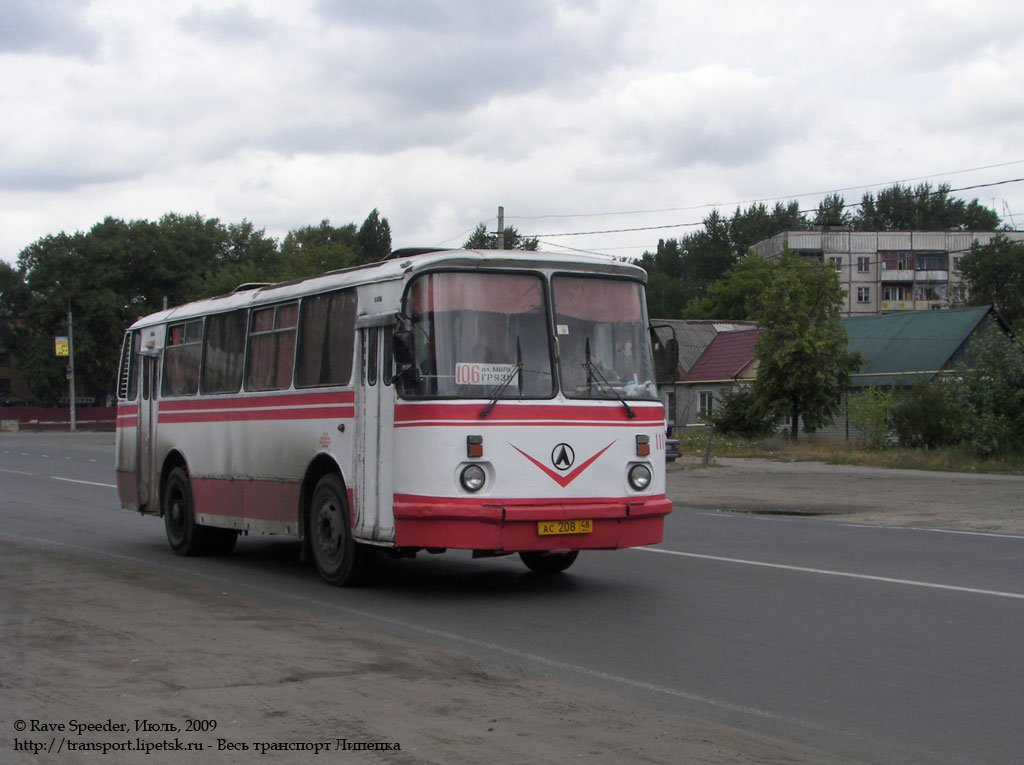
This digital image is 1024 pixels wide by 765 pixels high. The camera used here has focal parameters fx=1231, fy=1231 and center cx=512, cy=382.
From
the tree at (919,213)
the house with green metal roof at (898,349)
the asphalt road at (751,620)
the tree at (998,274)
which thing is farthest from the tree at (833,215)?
the asphalt road at (751,620)

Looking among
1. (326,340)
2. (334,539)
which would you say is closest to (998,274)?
(326,340)

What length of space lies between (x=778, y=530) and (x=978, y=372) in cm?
1783

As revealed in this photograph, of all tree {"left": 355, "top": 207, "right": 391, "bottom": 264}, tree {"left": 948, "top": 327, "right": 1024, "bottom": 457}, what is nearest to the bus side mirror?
tree {"left": 948, "top": 327, "right": 1024, "bottom": 457}

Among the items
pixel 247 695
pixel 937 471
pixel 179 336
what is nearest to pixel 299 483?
pixel 179 336

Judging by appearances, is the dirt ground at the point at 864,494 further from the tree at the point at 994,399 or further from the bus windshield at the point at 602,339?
the bus windshield at the point at 602,339

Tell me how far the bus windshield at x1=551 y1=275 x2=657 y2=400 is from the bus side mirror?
1.34 m

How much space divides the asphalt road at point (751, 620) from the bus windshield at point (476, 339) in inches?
72.8

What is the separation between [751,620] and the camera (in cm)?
938

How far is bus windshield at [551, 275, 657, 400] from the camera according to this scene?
10.6m

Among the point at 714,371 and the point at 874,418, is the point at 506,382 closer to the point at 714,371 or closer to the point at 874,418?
the point at 874,418

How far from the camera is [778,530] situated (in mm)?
17062

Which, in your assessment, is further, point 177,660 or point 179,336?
point 179,336

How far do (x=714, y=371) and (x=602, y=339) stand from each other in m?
51.4

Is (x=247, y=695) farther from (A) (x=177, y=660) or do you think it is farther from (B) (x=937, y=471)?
(B) (x=937, y=471)
